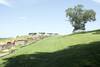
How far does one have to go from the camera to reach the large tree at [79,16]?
111438 millimetres

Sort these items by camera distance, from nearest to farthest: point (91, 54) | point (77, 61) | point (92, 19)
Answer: point (77, 61)
point (91, 54)
point (92, 19)

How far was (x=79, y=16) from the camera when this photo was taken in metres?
114

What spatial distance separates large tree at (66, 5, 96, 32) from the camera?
111 metres

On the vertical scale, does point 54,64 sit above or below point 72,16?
below

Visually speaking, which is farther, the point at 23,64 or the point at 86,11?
the point at 86,11

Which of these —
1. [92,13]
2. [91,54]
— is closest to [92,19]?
[92,13]

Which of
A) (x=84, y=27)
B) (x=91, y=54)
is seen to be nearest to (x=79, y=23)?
(x=84, y=27)

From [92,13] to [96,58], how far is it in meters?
95.0

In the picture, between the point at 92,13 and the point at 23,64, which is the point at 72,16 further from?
the point at 23,64

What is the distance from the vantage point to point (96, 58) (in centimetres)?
1817

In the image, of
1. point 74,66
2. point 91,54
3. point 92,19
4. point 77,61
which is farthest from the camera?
point 92,19

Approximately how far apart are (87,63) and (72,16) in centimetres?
9896

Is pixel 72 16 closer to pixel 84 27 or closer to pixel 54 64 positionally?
pixel 84 27

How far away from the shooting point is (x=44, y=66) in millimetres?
18531
